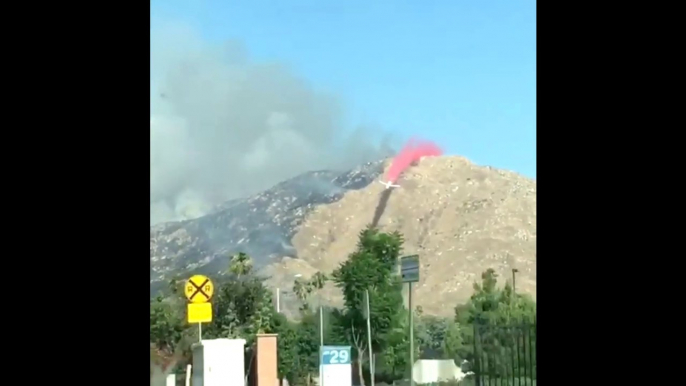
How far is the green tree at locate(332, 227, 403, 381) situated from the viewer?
6.18 meters

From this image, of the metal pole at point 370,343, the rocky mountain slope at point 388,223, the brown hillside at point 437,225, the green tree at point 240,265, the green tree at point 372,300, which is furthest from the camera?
the brown hillside at point 437,225

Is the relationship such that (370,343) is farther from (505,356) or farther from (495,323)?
(505,356)

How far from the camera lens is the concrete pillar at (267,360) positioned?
17.4 feet

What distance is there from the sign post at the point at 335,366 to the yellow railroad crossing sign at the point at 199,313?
3.80ft

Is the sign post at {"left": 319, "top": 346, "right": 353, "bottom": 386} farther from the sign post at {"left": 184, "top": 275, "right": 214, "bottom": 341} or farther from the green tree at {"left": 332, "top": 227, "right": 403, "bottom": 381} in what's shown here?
the sign post at {"left": 184, "top": 275, "right": 214, "bottom": 341}

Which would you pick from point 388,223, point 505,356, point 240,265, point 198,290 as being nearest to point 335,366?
point 198,290

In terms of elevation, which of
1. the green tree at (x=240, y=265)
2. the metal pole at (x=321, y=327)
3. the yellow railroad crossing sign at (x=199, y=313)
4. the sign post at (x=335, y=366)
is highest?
the green tree at (x=240, y=265)

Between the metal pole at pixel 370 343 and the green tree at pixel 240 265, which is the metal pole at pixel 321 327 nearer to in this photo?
the metal pole at pixel 370 343

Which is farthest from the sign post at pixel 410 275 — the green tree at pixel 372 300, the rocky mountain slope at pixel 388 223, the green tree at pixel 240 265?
the green tree at pixel 240 265

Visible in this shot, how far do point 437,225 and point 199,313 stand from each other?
17.8 ft
